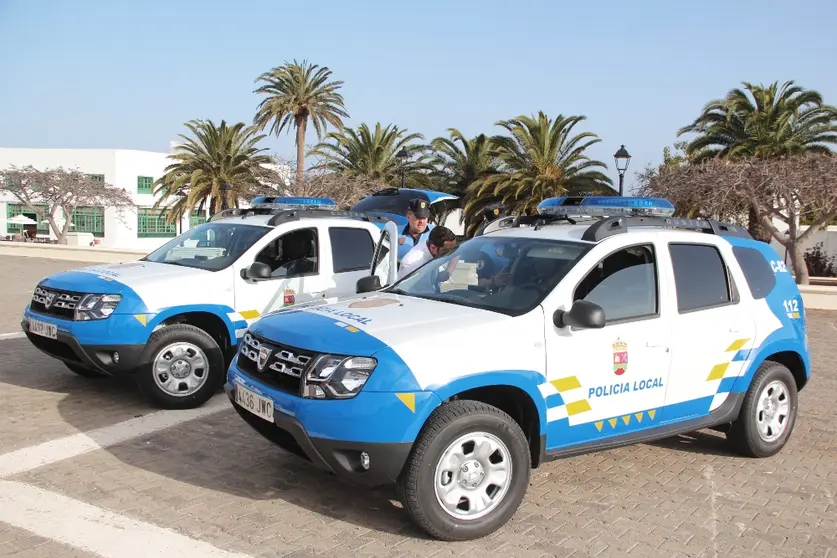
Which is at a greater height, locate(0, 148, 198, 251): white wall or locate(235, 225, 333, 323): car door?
locate(0, 148, 198, 251): white wall

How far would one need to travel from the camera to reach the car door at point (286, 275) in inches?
277

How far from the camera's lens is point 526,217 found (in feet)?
20.6

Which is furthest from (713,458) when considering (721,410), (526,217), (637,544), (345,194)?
(345,194)

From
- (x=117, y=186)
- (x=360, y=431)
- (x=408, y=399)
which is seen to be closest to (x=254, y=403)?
(x=360, y=431)

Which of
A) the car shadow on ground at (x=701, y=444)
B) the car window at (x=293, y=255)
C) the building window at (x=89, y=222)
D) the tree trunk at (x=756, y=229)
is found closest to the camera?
the car shadow on ground at (x=701, y=444)

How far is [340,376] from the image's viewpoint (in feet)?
13.0

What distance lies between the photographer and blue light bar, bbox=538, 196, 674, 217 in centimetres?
593

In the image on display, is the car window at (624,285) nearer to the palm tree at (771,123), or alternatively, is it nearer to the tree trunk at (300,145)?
the palm tree at (771,123)

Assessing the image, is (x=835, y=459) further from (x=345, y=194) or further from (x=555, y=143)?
(x=345, y=194)

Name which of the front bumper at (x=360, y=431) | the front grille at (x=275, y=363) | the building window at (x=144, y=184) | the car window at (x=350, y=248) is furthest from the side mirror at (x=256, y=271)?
the building window at (x=144, y=184)

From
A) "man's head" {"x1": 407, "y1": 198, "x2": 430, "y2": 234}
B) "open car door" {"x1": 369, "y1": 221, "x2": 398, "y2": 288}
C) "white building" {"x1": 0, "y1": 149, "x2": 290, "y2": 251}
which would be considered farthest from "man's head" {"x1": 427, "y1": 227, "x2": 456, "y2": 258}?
"white building" {"x1": 0, "y1": 149, "x2": 290, "y2": 251}

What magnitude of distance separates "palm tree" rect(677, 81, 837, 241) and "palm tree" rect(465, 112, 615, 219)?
4741 mm

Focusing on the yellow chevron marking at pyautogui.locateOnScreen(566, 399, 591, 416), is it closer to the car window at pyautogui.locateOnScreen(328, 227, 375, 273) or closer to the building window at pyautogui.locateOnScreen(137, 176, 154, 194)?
the car window at pyautogui.locateOnScreen(328, 227, 375, 273)

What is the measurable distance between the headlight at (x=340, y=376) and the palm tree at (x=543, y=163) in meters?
25.8
